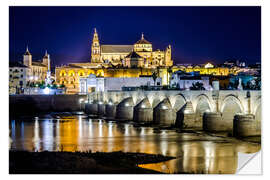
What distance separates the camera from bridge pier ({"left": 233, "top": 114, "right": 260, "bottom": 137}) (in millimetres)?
20312

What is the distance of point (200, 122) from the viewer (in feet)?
88.3

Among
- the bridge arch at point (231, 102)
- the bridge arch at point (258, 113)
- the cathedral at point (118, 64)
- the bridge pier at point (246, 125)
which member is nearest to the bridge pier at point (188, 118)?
the bridge arch at point (231, 102)

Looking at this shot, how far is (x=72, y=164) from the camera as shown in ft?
44.5

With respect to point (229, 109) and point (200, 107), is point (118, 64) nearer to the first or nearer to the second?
point (200, 107)

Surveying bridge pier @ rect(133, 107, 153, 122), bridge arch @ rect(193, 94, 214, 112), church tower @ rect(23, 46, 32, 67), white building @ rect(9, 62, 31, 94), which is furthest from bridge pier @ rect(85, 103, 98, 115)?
church tower @ rect(23, 46, 32, 67)

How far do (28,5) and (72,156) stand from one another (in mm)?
5395

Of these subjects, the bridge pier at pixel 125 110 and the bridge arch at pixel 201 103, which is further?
the bridge pier at pixel 125 110

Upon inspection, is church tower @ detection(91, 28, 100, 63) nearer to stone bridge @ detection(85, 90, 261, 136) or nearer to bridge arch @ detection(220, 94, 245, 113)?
stone bridge @ detection(85, 90, 261, 136)

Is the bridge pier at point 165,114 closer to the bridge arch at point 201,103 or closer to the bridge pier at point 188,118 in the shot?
the bridge pier at point 188,118

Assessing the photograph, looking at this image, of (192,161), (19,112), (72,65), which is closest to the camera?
(192,161)

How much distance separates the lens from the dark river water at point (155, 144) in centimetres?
1545

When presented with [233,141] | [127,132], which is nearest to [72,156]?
[233,141]
